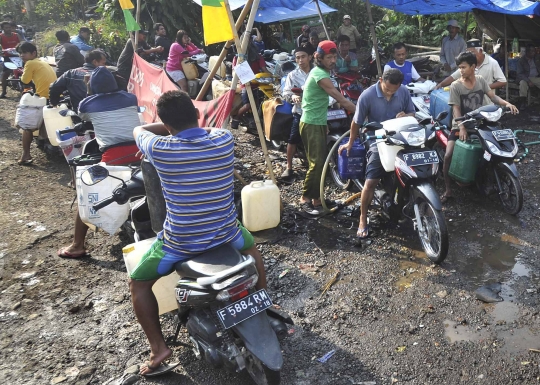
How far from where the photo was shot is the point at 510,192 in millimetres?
5484

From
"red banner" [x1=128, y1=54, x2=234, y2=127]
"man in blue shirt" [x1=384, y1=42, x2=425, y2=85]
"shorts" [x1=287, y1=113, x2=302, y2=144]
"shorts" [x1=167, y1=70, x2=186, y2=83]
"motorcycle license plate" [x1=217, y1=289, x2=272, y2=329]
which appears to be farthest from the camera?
"shorts" [x1=167, y1=70, x2=186, y2=83]

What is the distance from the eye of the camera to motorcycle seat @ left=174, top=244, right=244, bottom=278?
3.04 m

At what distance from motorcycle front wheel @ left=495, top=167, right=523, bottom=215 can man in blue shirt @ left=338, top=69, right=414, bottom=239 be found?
124 centimetres

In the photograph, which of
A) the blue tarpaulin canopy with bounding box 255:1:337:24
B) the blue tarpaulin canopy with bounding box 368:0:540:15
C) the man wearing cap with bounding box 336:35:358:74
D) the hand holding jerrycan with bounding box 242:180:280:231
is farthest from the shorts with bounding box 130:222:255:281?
the blue tarpaulin canopy with bounding box 255:1:337:24

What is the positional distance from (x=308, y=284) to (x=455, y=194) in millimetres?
2717

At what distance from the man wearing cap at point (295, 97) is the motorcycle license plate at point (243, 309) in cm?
409

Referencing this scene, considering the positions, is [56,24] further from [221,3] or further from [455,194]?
[455,194]

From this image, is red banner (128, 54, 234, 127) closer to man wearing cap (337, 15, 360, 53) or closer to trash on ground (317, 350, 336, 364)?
trash on ground (317, 350, 336, 364)

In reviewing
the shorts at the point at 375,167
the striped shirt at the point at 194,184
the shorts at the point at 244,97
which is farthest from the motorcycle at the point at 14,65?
the striped shirt at the point at 194,184

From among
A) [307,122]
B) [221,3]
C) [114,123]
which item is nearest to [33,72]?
[114,123]

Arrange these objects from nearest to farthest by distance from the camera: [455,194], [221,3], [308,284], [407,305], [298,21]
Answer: [407,305] < [308,284] < [221,3] < [455,194] < [298,21]

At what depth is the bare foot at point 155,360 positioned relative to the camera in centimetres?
344

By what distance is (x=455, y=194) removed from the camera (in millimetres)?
6258

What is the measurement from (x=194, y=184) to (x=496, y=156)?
3.67 metres
